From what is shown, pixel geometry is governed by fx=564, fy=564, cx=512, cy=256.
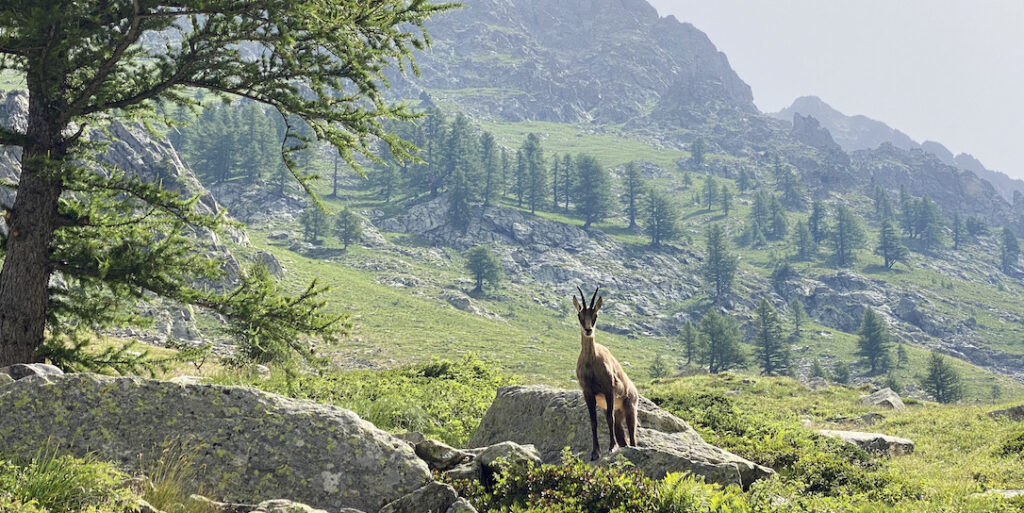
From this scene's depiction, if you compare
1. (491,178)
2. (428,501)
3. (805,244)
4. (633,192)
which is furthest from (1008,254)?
(428,501)

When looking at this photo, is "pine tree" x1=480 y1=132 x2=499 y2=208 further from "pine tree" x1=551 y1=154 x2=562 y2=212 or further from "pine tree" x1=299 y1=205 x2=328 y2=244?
"pine tree" x1=299 y1=205 x2=328 y2=244

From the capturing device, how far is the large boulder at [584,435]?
7.56 m

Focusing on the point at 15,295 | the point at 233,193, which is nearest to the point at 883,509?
the point at 15,295

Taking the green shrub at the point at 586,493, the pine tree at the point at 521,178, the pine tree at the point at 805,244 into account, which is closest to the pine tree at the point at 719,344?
the pine tree at the point at 521,178

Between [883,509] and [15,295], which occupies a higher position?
[15,295]

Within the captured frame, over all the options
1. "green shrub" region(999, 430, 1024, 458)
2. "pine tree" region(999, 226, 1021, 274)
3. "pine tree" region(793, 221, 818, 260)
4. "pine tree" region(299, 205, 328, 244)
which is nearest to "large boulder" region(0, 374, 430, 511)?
"green shrub" region(999, 430, 1024, 458)

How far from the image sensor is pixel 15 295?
829 centimetres

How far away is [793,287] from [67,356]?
505 ft

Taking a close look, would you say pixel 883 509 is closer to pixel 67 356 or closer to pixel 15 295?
pixel 67 356

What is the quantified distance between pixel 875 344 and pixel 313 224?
341 feet

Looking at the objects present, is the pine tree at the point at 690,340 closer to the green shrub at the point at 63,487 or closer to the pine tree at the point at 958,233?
the green shrub at the point at 63,487

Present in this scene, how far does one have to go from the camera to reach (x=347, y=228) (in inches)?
4392

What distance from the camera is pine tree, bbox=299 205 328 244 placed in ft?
364

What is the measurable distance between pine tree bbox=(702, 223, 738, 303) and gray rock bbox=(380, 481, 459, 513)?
434 ft
